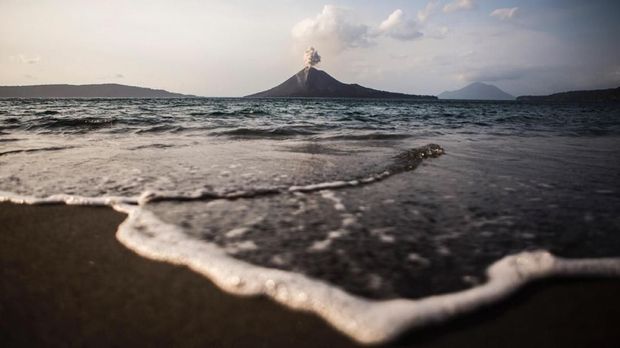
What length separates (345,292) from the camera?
1521mm

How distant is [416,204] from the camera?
277 centimetres

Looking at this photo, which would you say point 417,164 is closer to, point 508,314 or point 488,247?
point 488,247

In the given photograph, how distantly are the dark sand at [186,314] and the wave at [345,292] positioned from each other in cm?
5

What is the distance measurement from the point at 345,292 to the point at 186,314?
2.19 feet

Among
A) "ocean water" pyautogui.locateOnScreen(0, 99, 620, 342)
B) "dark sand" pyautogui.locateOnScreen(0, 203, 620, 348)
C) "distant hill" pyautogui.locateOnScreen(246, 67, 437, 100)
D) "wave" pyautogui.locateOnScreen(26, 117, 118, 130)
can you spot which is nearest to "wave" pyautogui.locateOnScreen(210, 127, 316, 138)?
"ocean water" pyautogui.locateOnScreen(0, 99, 620, 342)

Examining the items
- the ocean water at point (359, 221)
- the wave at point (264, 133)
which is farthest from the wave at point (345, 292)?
the wave at point (264, 133)

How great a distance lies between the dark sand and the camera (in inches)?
49.0

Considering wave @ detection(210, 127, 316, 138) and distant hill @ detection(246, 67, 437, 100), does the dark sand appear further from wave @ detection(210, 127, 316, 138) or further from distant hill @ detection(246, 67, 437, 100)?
distant hill @ detection(246, 67, 437, 100)

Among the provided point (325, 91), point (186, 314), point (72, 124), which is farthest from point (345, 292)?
point (325, 91)

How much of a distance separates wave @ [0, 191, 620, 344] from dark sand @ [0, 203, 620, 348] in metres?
0.05

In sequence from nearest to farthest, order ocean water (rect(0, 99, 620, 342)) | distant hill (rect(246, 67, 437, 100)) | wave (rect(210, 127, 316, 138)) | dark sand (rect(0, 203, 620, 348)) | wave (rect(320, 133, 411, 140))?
dark sand (rect(0, 203, 620, 348))
ocean water (rect(0, 99, 620, 342))
wave (rect(320, 133, 411, 140))
wave (rect(210, 127, 316, 138))
distant hill (rect(246, 67, 437, 100))

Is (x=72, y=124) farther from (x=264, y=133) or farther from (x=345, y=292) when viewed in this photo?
(x=345, y=292)

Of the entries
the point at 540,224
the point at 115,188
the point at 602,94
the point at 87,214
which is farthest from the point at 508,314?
the point at 602,94

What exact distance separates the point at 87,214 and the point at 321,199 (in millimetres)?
1779
